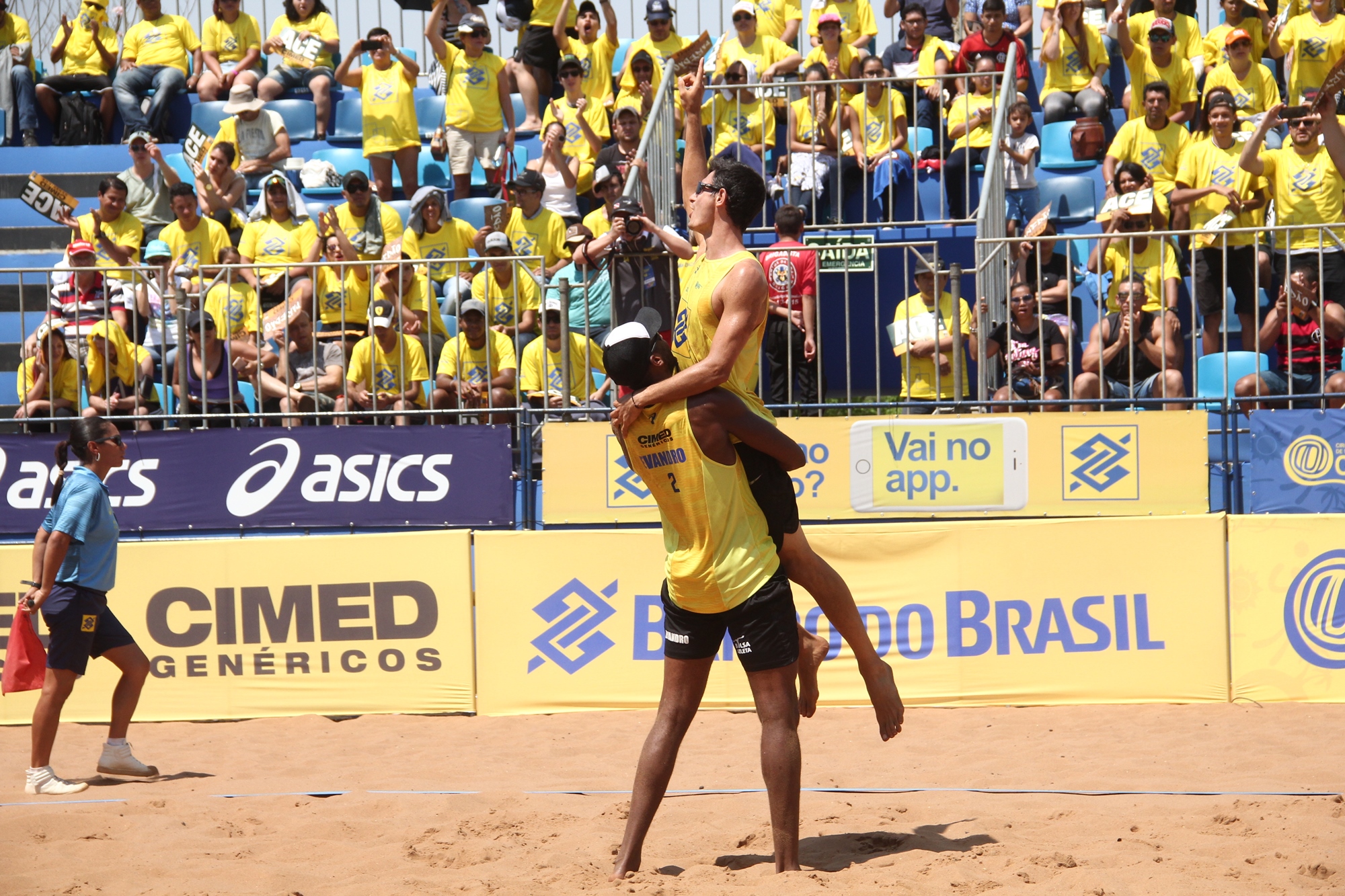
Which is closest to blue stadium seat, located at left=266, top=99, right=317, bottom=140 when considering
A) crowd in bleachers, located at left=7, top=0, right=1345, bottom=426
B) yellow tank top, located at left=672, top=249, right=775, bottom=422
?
crowd in bleachers, located at left=7, top=0, right=1345, bottom=426

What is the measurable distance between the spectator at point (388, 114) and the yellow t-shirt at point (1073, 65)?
613 cm

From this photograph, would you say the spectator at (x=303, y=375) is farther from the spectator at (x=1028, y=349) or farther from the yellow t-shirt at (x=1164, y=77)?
the yellow t-shirt at (x=1164, y=77)

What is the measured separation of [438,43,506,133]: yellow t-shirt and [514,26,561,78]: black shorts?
878 mm

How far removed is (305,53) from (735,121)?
17.0ft

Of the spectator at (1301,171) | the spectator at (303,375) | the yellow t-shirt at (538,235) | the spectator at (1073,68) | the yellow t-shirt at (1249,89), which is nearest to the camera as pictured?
the spectator at (303,375)

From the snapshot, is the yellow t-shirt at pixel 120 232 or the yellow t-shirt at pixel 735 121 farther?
the yellow t-shirt at pixel 120 232

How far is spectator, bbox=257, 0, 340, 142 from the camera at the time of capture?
1466cm

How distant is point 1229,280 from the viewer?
1006cm

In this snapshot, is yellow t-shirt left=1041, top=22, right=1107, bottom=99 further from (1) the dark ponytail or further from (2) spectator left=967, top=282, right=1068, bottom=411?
(1) the dark ponytail

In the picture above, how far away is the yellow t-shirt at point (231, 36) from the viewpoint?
1507 cm

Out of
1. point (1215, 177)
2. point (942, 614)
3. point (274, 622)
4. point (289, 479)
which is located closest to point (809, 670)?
point (942, 614)

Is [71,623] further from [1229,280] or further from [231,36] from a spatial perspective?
[231,36]

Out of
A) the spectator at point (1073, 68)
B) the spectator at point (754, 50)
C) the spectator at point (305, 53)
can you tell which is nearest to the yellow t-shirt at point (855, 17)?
the spectator at point (754, 50)

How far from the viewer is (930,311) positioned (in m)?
9.81
